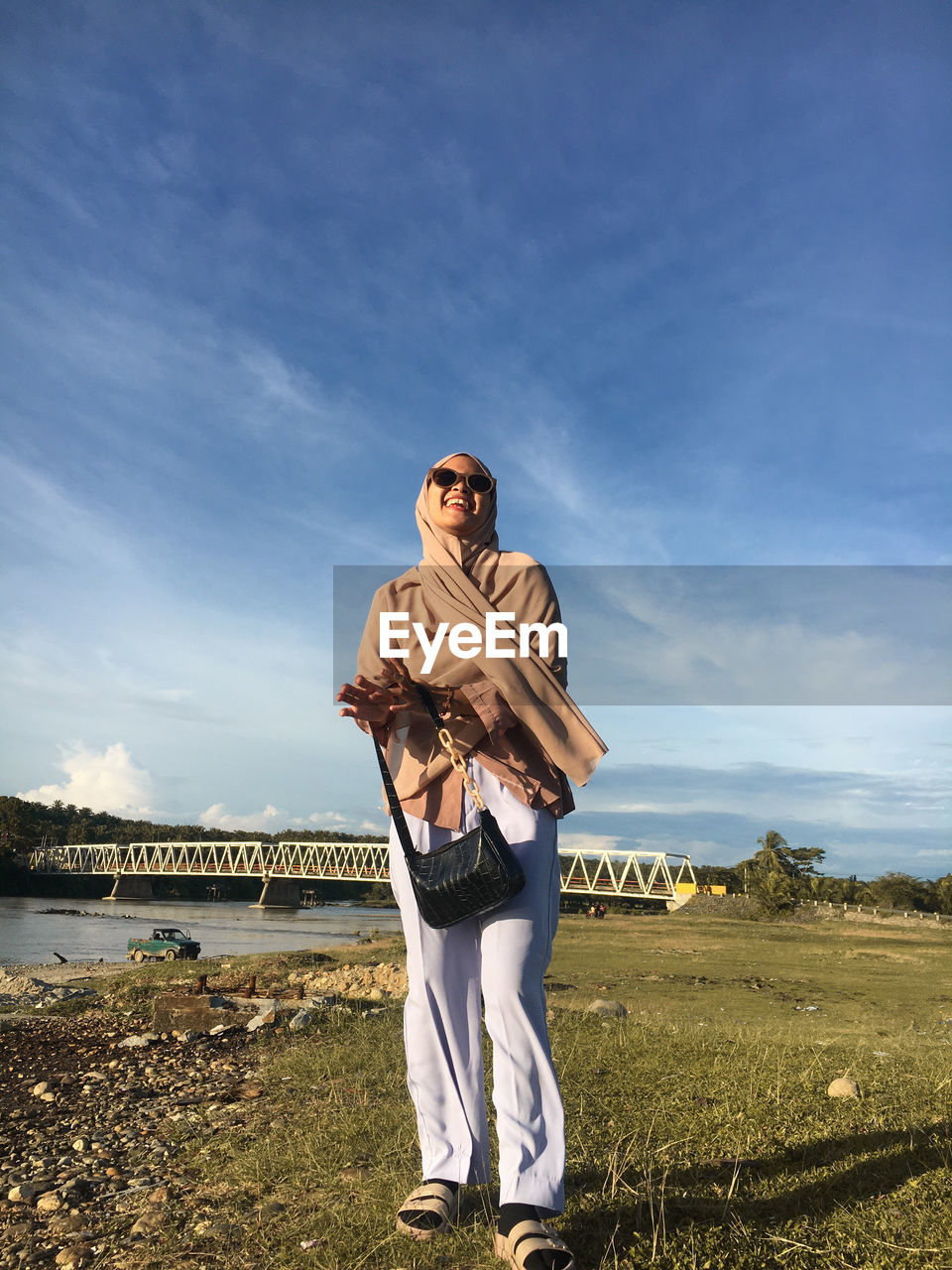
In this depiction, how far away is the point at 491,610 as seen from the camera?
9.27ft

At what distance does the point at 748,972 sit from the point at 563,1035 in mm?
7603

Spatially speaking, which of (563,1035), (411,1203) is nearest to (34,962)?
(563,1035)

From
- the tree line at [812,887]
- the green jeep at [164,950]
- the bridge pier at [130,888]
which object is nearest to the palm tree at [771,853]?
the tree line at [812,887]

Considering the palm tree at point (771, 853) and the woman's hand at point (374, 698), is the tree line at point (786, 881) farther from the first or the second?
the woman's hand at point (374, 698)

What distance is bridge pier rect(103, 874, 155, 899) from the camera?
319 feet

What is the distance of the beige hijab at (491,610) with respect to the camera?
264 cm

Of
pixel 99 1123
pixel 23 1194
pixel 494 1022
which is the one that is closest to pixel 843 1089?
pixel 494 1022

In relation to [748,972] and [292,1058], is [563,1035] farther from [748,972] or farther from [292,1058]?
[748,972]

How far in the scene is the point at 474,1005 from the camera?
2766 millimetres

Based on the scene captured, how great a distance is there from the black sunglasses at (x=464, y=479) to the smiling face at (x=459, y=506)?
1 centimetres

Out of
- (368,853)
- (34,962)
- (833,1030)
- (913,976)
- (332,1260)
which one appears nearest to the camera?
(332,1260)

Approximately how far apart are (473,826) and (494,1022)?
624 mm

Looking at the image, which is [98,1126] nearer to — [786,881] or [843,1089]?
[843,1089]

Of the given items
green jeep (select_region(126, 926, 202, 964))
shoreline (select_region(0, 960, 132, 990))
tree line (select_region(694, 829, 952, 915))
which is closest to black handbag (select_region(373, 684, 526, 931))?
shoreline (select_region(0, 960, 132, 990))
